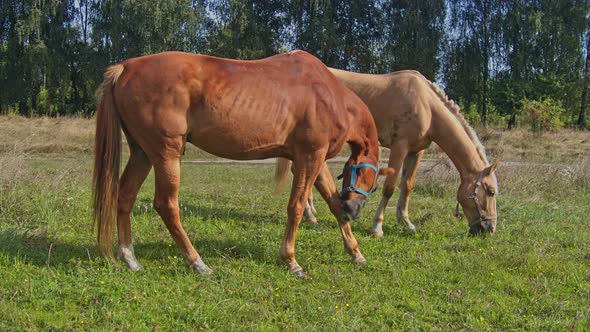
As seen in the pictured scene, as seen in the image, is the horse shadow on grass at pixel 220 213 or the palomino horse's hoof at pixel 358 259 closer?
the palomino horse's hoof at pixel 358 259

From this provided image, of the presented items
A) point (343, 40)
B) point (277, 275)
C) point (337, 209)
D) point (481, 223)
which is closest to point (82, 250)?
point (277, 275)

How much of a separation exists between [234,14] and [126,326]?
35.0m

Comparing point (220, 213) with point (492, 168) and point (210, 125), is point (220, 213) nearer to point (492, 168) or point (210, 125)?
point (210, 125)

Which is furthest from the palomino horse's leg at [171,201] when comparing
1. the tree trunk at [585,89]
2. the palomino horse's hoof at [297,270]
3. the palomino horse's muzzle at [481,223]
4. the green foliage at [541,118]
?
the tree trunk at [585,89]

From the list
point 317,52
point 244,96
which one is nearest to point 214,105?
point 244,96

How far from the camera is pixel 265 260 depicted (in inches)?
192

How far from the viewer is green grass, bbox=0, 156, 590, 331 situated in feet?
11.3

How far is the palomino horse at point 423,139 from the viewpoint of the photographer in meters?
6.31

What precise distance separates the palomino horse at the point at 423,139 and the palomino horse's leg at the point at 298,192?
183 centimetres

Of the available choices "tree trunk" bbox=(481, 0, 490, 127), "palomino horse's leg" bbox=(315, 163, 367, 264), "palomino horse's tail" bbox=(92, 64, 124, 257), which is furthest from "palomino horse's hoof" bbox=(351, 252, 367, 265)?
"tree trunk" bbox=(481, 0, 490, 127)

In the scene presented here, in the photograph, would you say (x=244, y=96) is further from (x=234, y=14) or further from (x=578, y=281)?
(x=234, y=14)

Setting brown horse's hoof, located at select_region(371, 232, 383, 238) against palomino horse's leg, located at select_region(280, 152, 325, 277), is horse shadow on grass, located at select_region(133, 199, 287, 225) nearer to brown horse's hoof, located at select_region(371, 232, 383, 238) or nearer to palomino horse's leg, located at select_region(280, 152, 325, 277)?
brown horse's hoof, located at select_region(371, 232, 383, 238)

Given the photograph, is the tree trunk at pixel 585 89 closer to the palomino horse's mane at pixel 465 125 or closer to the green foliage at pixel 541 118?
the green foliage at pixel 541 118

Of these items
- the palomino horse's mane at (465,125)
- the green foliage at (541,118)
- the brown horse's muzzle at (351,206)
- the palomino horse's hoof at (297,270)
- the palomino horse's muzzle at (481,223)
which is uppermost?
the green foliage at (541,118)
